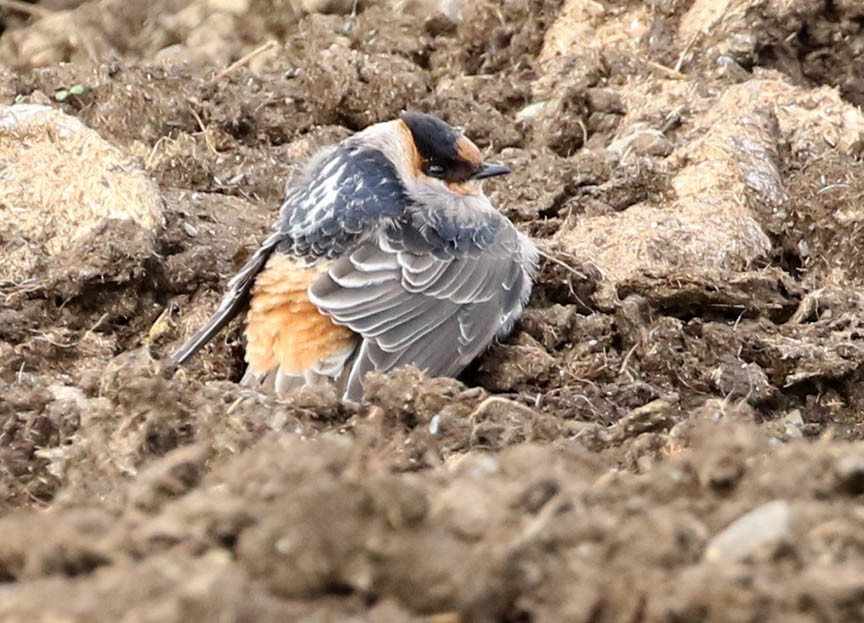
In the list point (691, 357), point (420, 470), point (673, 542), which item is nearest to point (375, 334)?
point (691, 357)

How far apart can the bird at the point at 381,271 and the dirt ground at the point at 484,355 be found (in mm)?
214

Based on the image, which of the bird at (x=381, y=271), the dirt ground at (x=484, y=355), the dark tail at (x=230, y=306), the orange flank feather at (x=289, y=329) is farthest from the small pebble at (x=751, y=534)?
the dark tail at (x=230, y=306)

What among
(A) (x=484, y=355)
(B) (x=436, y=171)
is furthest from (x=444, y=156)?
(A) (x=484, y=355)

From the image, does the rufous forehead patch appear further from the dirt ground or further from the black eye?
the dirt ground

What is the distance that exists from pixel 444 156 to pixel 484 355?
1.04m

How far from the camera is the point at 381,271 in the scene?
6320mm

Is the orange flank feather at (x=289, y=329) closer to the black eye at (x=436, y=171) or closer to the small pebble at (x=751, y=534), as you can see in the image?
the black eye at (x=436, y=171)

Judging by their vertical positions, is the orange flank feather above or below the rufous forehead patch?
below

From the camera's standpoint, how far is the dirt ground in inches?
118

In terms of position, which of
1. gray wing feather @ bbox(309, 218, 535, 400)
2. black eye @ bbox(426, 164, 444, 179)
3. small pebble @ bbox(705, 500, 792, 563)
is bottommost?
gray wing feather @ bbox(309, 218, 535, 400)

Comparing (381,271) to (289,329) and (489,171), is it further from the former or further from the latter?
(489,171)

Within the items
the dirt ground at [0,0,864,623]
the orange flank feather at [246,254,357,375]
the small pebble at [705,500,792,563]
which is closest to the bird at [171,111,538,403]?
the orange flank feather at [246,254,357,375]

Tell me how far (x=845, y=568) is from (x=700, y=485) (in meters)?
0.55

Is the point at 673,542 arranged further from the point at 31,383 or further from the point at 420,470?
the point at 31,383
